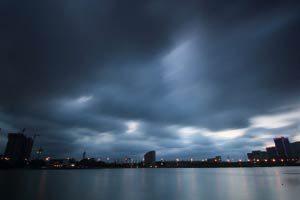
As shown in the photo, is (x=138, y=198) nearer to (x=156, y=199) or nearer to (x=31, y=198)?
(x=156, y=199)

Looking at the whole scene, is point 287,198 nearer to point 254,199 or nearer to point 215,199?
point 254,199

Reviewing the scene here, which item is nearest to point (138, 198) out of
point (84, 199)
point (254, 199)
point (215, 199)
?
point (84, 199)

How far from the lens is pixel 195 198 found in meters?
42.1

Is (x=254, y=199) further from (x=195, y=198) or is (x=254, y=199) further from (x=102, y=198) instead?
(x=102, y=198)

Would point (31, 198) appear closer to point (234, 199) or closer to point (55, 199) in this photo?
point (55, 199)

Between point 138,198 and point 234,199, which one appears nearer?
point 234,199

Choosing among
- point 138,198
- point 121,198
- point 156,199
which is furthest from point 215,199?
point 121,198

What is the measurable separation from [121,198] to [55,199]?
1236cm

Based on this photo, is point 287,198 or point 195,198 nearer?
point 287,198

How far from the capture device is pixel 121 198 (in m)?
43.1

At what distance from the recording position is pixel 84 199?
4141 centimetres

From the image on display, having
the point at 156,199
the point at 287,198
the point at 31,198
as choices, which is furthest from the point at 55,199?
the point at 287,198

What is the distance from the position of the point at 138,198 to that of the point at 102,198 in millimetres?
7257

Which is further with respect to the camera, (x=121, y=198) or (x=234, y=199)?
(x=121, y=198)
